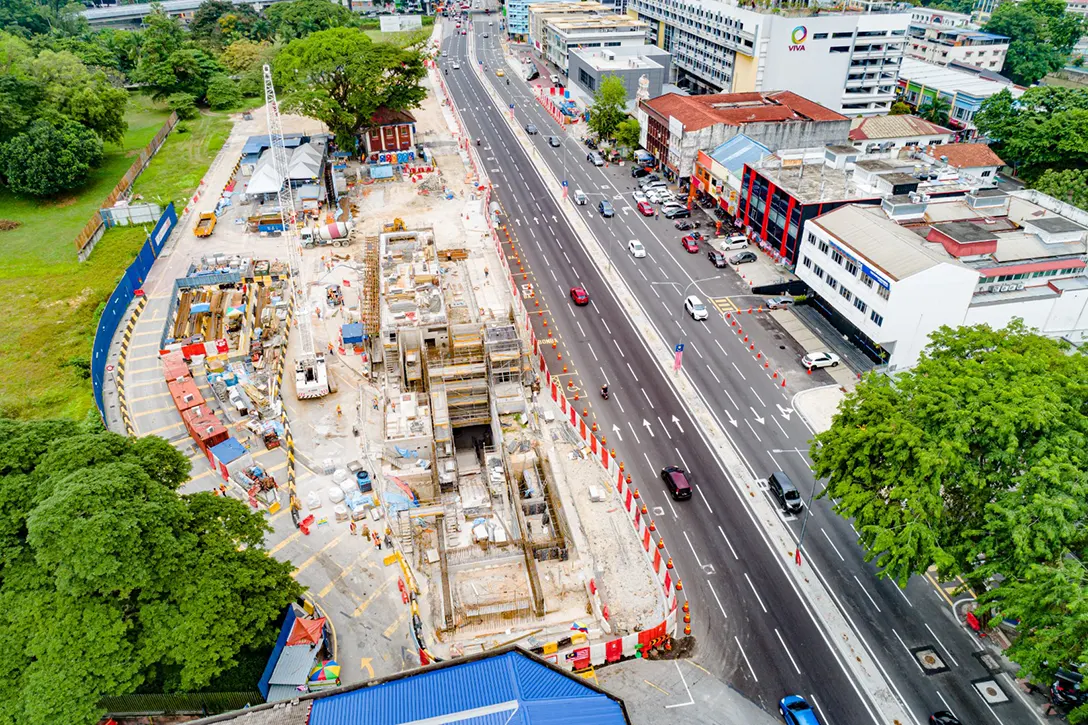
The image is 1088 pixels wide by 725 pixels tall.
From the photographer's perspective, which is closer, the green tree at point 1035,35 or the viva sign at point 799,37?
the viva sign at point 799,37

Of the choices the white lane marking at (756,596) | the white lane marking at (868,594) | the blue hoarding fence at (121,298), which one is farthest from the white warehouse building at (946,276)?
the blue hoarding fence at (121,298)

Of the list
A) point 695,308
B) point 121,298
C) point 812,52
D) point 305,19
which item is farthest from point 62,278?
point 305,19

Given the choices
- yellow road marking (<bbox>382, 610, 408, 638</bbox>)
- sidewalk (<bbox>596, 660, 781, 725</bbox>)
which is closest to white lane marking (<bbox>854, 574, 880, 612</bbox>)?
sidewalk (<bbox>596, 660, 781, 725</bbox>)

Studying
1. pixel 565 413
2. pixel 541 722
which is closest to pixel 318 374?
pixel 565 413

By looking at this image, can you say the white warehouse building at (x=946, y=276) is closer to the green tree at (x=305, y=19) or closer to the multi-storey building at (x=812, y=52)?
the multi-storey building at (x=812, y=52)

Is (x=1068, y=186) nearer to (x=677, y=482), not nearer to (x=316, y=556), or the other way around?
(x=677, y=482)

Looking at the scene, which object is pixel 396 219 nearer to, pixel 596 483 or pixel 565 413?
pixel 565 413

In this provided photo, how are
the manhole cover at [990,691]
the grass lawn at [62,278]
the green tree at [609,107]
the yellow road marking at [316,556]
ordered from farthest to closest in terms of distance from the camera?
the green tree at [609,107], the grass lawn at [62,278], the yellow road marking at [316,556], the manhole cover at [990,691]
